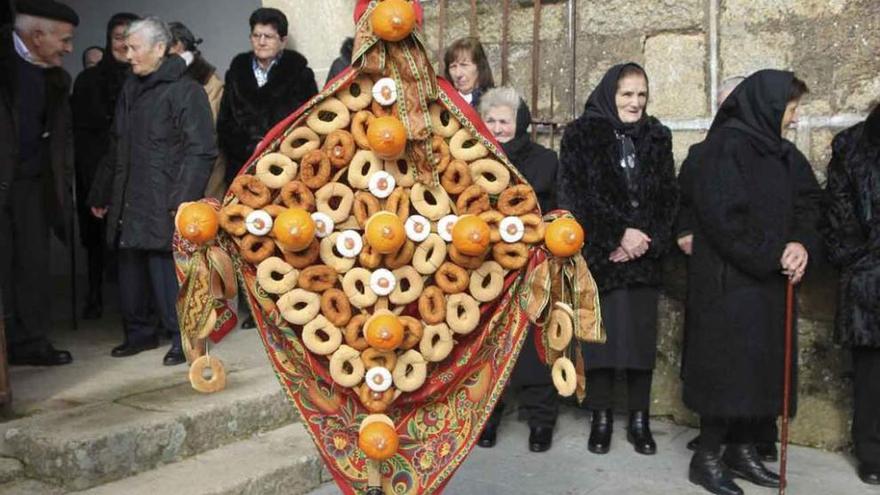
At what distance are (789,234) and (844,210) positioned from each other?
294 mm

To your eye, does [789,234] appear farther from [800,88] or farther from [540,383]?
[540,383]

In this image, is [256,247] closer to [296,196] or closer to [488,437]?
[296,196]

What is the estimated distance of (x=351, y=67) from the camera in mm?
2709

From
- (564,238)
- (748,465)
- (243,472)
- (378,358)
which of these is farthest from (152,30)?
(748,465)

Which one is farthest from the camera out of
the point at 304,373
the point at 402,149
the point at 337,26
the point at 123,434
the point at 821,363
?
the point at 337,26

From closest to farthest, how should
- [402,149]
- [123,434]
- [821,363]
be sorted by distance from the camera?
1. [402,149]
2. [123,434]
3. [821,363]

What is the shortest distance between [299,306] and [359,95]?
582 mm

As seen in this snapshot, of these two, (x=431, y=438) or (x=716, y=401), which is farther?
(x=716, y=401)

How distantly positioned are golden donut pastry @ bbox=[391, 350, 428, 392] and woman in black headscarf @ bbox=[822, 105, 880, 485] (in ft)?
8.31

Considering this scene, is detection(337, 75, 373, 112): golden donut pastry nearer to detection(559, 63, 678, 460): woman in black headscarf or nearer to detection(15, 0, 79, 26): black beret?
detection(559, 63, 678, 460): woman in black headscarf

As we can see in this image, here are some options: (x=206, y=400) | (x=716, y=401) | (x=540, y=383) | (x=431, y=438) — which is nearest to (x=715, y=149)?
(x=716, y=401)

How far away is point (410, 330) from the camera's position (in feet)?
8.98

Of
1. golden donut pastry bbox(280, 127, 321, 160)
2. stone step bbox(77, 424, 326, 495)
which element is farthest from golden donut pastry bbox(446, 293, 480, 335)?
stone step bbox(77, 424, 326, 495)

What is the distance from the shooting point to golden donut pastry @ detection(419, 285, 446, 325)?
8.98 ft
